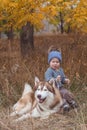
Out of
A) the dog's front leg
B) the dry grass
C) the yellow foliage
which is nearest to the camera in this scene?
the dry grass

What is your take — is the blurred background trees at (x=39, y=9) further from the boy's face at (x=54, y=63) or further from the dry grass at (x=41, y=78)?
the dry grass at (x=41, y=78)

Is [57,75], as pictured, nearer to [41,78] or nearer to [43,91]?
[43,91]

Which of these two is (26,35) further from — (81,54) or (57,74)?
(57,74)

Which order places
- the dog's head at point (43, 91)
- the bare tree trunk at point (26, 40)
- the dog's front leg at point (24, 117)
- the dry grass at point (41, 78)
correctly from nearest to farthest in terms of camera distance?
the dry grass at point (41, 78) < the dog's head at point (43, 91) < the dog's front leg at point (24, 117) < the bare tree trunk at point (26, 40)

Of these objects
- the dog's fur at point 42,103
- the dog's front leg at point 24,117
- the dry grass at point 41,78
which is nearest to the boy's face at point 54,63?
the dog's fur at point 42,103

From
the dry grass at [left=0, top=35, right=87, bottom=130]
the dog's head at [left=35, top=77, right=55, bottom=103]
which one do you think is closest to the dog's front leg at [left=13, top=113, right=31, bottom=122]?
the dry grass at [left=0, top=35, right=87, bottom=130]

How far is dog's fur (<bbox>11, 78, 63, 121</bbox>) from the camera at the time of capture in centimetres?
558

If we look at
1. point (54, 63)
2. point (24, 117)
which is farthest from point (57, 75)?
point (24, 117)

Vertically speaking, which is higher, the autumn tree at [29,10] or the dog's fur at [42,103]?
the autumn tree at [29,10]

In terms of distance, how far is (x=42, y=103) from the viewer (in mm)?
5688

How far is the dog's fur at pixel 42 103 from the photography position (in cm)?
558

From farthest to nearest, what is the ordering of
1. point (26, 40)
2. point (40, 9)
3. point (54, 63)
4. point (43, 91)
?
point (26, 40)
point (40, 9)
point (54, 63)
point (43, 91)

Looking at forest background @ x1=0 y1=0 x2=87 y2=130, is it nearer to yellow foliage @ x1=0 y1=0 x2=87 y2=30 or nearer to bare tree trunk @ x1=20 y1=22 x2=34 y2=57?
yellow foliage @ x1=0 y1=0 x2=87 y2=30

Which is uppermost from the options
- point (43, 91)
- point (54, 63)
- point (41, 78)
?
point (54, 63)
